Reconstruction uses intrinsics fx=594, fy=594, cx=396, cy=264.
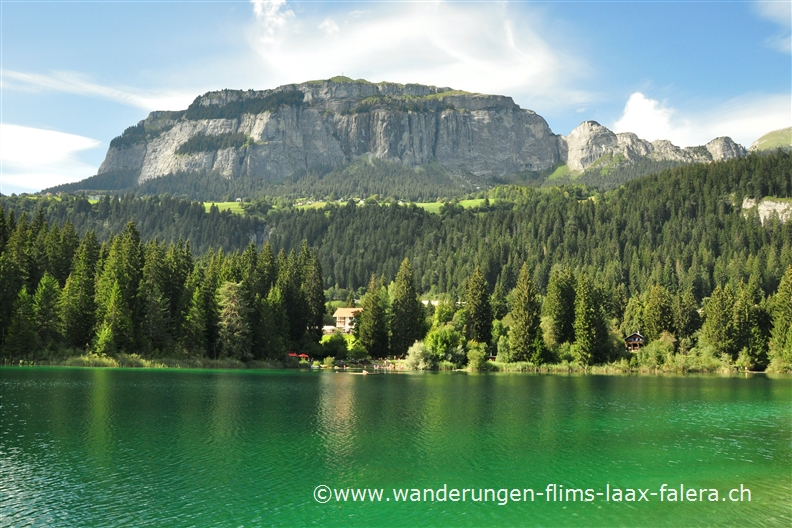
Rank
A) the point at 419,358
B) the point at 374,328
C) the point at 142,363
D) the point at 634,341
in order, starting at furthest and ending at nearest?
the point at 634,341
the point at 374,328
the point at 419,358
the point at 142,363

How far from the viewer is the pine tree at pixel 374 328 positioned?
11631 centimetres

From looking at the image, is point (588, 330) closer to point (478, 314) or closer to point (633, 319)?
point (478, 314)

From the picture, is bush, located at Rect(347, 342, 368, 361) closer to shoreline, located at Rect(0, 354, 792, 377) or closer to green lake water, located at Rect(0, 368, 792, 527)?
shoreline, located at Rect(0, 354, 792, 377)

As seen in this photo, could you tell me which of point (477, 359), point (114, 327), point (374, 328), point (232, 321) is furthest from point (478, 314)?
point (114, 327)

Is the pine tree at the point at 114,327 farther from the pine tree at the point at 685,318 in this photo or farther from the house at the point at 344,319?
the pine tree at the point at 685,318

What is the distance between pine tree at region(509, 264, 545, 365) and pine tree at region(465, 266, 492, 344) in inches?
257

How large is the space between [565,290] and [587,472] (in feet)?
279

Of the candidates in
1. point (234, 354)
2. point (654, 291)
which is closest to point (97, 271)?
point (234, 354)

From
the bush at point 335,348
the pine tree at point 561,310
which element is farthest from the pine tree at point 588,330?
the bush at point 335,348

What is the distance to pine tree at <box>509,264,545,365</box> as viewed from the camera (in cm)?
10844

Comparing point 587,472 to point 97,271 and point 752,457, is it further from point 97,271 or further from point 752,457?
point 97,271

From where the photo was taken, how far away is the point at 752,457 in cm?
3703

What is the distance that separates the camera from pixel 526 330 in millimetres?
109438

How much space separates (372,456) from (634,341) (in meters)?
101
